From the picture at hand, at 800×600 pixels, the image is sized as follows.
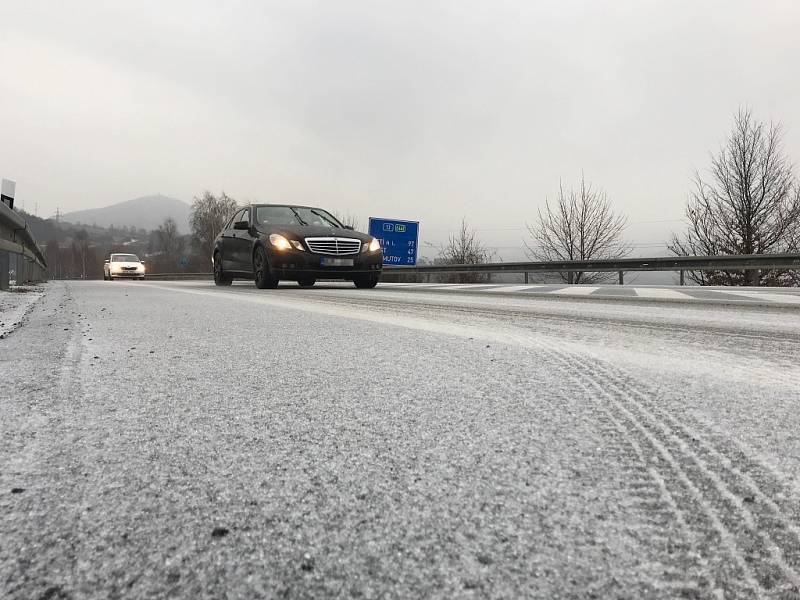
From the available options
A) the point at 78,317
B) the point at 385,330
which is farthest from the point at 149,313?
the point at 385,330

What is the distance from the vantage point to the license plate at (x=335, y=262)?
8266 millimetres

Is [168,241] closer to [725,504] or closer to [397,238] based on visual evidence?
[397,238]

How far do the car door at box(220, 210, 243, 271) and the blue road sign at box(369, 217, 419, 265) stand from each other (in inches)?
333

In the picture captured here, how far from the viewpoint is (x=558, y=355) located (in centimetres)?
→ 219

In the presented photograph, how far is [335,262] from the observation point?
27.4ft

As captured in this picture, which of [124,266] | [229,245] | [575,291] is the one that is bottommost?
[575,291]

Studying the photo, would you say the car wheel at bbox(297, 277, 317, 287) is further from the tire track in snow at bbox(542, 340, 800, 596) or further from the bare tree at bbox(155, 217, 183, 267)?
the bare tree at bbox(155, 217, 183, 267)

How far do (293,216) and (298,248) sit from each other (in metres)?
1.30

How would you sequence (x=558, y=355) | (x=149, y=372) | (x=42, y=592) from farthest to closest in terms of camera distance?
(x=558, y=355) < (x=149, y=372) < (x=42, y=592)

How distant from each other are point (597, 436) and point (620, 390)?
1.61 ft

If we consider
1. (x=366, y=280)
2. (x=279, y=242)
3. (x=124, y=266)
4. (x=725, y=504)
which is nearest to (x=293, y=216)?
(x=279, y=242)

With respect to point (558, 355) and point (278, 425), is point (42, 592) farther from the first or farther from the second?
point (558, 355)

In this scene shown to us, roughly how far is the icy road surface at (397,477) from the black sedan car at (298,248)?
6.22m

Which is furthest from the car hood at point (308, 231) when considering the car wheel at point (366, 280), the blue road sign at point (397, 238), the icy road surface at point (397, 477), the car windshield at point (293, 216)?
the blue road sign at point (397, 238)
